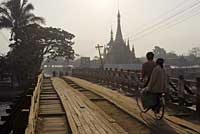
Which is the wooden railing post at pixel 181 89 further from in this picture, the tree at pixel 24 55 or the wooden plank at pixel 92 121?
the tree at pixel 24 55

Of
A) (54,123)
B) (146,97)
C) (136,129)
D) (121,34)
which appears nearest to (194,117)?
(146,97)

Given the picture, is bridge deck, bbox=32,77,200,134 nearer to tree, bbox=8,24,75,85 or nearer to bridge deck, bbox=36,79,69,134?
bridge deck, bbox=36,79,69,134

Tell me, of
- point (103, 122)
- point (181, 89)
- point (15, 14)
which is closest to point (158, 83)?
point (103, 122)

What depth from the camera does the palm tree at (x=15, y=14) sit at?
55.2m

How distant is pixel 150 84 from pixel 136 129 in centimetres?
195

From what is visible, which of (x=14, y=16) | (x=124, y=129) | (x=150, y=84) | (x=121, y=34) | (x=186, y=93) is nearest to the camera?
(x=124, y=129)

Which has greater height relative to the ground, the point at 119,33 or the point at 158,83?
the point at 119,33

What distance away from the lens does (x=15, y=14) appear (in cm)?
5541

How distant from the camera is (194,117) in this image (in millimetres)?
11656

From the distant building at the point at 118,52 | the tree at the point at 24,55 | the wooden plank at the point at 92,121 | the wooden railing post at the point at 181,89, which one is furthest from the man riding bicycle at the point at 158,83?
the distant building at the point at 118,52

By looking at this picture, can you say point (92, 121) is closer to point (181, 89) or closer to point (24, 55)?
point (181, 89)

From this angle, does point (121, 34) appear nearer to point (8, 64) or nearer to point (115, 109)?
point (8, 64)

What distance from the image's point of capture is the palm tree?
55.2 meters

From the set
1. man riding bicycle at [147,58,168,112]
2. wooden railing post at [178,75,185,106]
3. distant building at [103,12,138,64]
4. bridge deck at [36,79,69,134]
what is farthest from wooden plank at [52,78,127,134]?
distant building at [103,12,138,64]
